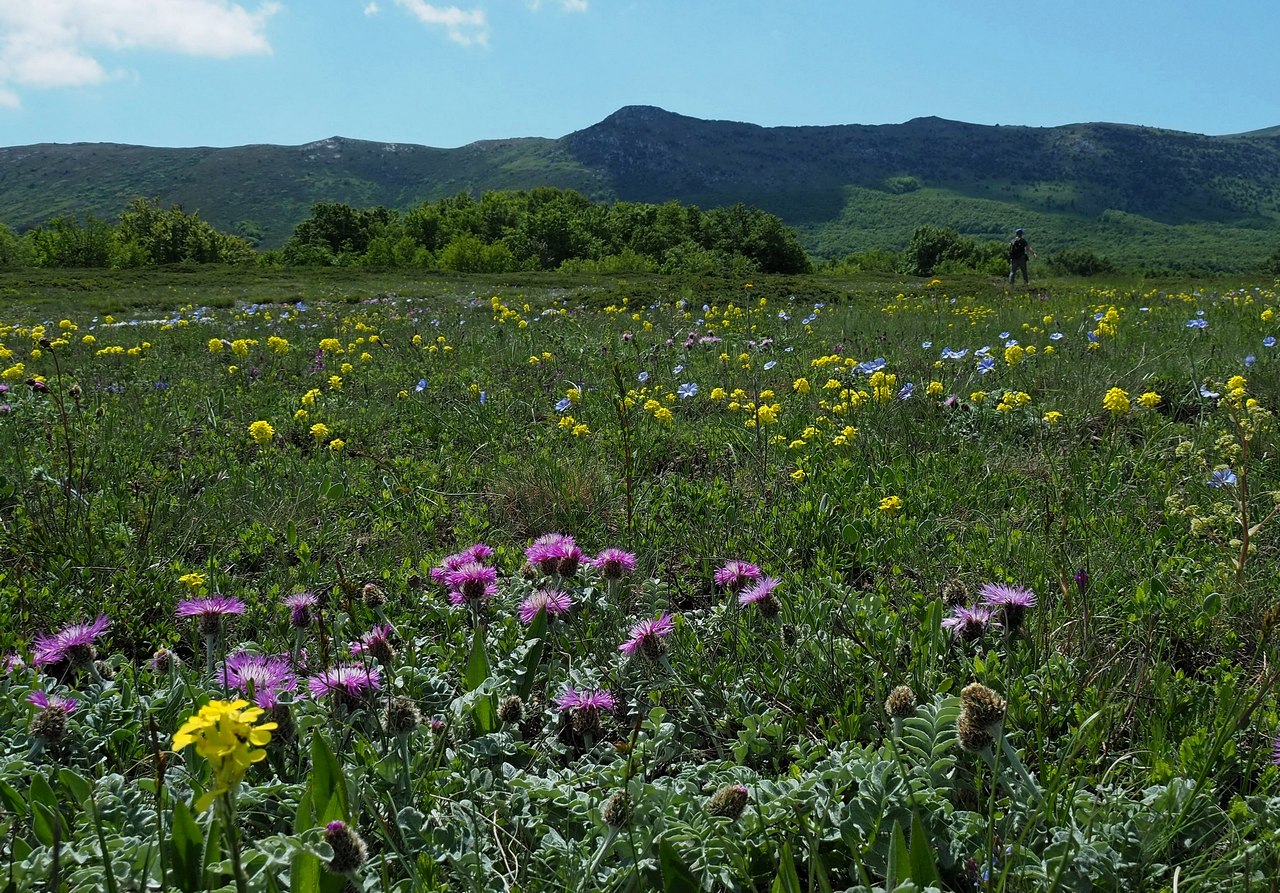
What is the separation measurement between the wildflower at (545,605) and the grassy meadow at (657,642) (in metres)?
0.01

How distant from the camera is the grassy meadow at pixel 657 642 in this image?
1.32 metres

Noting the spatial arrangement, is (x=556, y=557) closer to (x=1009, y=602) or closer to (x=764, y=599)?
(x=764, y=599)

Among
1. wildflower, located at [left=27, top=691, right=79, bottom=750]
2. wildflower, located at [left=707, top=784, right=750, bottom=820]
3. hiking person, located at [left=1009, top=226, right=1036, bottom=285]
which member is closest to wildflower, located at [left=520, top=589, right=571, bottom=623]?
wildflower, located at [left=707, top=784, right=750, bottom=820]

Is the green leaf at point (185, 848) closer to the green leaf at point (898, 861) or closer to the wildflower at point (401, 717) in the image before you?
the wildflower at point (401, 717)

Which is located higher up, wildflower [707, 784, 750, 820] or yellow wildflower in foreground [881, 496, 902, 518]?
yellow wildflower in foreground [881, 496, 902, 518]

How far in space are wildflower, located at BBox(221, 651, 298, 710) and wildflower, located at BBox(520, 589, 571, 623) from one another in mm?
630

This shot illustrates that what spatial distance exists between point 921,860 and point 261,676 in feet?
4.76

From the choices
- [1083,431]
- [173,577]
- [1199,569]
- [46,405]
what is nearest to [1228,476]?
[1199,569]

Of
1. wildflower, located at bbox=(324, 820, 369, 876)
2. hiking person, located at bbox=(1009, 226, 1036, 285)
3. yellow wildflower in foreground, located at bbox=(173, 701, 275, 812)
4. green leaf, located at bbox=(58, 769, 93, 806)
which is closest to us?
yellow wildflower in foreground, located at bbox=(173, 701, 275, 812)

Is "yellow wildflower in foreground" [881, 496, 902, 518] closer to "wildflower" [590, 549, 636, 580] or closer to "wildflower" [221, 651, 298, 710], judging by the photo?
"wildflower" [590, 549, 636, 580]

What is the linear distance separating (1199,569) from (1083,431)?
199cm

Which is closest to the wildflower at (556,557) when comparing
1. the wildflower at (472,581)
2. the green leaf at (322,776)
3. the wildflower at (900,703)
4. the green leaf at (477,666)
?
the wildflower at (472,581)

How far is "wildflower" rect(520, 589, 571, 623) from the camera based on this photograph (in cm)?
211

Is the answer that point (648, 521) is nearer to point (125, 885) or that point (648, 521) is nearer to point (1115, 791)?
point (1115, 791)
